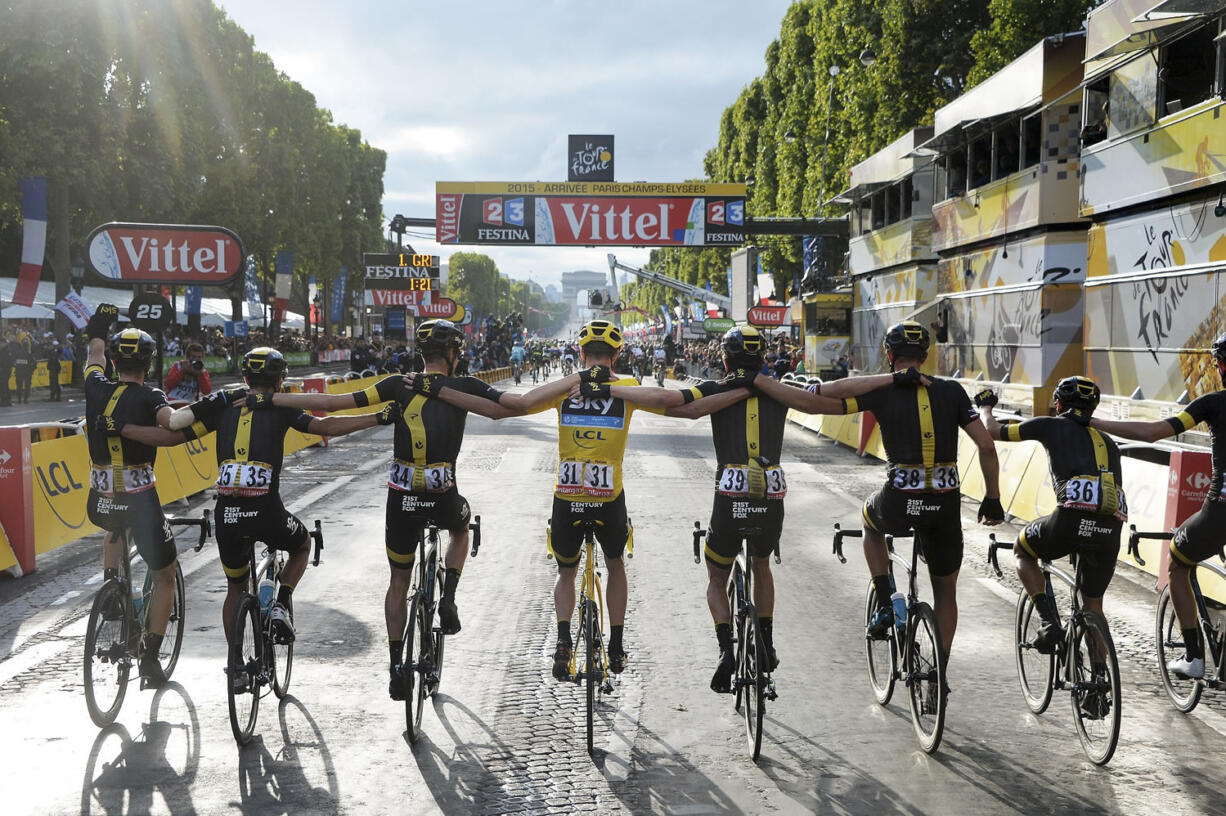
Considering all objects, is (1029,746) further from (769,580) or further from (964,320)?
(964,320)

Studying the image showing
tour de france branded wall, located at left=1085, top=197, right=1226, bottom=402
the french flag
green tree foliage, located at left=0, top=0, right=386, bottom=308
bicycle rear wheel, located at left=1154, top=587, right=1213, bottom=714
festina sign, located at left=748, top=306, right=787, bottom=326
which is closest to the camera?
bicycle rear wheel, located at left=1154, top=587, right=1213, bottom=714

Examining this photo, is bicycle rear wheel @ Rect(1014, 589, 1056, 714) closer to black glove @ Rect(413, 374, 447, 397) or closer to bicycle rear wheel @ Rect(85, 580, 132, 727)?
black glove @ Rect(413, 374, 447, 397)

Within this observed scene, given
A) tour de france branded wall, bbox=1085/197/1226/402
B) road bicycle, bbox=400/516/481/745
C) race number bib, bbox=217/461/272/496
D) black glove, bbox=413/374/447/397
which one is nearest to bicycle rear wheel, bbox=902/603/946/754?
road bicycle, bbox=400/516/481/745

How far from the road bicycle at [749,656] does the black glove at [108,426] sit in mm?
3041

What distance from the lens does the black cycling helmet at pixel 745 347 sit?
5.83 m

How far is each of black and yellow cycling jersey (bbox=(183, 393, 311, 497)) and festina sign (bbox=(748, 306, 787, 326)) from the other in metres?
49.3

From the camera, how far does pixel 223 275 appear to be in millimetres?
16703

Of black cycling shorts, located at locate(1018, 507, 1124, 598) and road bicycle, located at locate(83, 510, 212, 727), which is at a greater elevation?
black cycling shorts, located at locate(1018, 507, 1124, 598)

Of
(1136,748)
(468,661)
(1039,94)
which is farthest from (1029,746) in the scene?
(1039,94)

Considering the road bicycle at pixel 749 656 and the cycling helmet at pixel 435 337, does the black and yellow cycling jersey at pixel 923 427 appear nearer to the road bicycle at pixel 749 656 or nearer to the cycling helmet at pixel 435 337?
the road bicycle at pixel 749 656

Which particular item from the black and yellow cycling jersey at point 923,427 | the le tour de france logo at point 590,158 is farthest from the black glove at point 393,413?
the le tour de france logo at point 590,158

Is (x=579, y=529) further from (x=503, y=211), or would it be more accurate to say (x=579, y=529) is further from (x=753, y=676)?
(x=503, y=211)

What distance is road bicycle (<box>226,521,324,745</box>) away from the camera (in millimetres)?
5496

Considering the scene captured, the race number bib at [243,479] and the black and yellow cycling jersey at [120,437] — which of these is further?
the black and yellow cycling jersey at [120,437]
